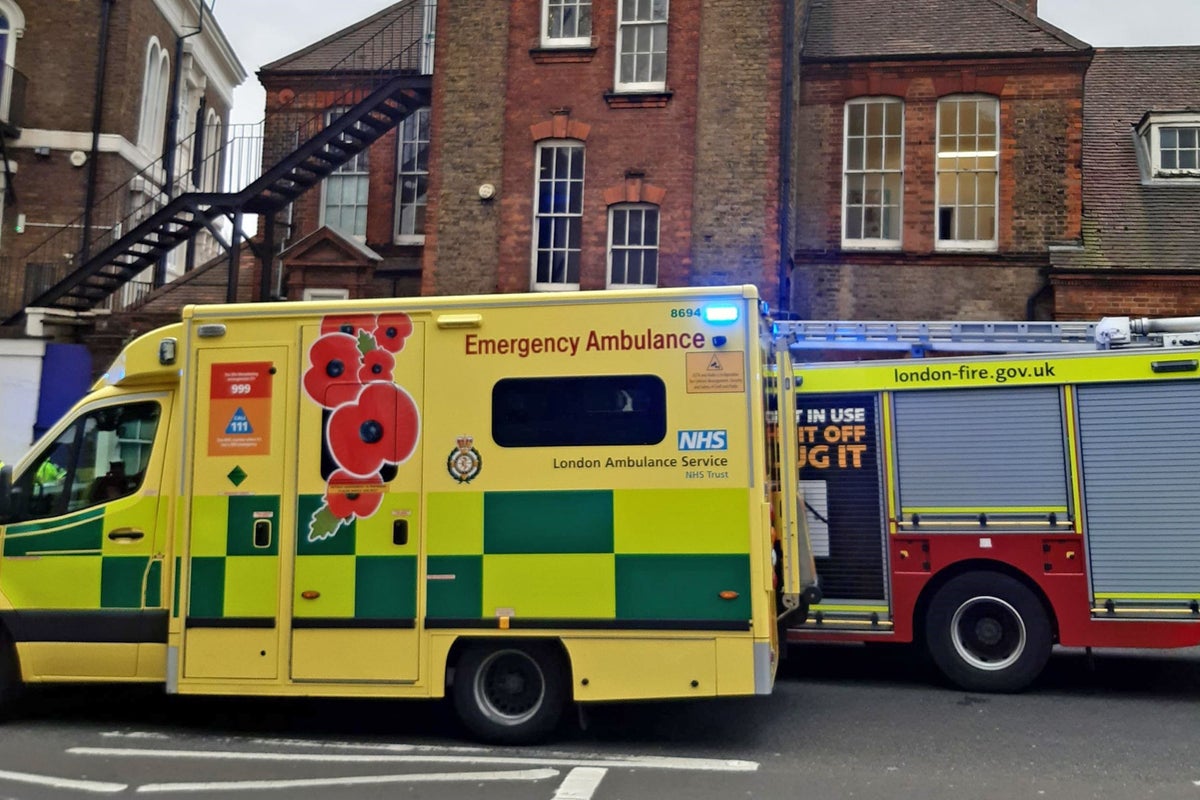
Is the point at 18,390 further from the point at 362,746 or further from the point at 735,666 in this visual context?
the point at 735,666

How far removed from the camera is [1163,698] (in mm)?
8742

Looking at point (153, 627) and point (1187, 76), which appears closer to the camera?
point (153, 627)

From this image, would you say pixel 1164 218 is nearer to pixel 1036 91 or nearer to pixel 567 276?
pixel 1036 91

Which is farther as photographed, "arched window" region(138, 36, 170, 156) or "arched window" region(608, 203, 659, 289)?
"arched window" region(138, 36, 170, 156)

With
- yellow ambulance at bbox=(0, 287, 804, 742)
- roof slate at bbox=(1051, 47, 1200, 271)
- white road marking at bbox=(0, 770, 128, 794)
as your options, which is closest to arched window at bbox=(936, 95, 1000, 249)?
roof slate at bbox=(1051, 47, 1200, 271)

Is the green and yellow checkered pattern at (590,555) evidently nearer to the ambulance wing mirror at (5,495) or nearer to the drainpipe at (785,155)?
the ambulance wing mirror at (5,495)

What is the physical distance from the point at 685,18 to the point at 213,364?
11.6 metres

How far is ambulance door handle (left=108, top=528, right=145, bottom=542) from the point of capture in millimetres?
7500

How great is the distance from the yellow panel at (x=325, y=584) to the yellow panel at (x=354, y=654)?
136 millimetres

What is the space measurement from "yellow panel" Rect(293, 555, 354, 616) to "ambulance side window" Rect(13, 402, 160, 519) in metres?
1.40

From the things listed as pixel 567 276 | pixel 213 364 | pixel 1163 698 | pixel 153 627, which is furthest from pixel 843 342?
pixel 567 276

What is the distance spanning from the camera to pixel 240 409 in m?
7.45

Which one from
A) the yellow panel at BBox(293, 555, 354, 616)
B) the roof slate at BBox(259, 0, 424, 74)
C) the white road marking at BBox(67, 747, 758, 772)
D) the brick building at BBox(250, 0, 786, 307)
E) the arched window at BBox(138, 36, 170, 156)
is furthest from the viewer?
the arched window at BBox(138, 36, 170, 156)

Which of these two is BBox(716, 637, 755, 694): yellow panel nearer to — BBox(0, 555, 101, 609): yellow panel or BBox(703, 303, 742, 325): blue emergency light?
BBox(703, 303, 742, 325): blue emergency light
